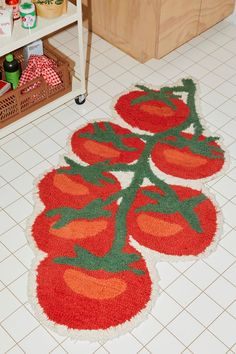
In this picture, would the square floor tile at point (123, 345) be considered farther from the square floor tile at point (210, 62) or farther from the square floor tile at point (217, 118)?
the square floor tile at point (210, 62)

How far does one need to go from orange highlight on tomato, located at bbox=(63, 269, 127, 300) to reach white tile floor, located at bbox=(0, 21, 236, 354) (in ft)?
0.50

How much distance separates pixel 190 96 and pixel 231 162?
1.49 ft

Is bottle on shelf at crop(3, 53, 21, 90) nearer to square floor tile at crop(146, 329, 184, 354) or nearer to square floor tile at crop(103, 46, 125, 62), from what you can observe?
square floor tile at crop(103, 46, 125, 62)

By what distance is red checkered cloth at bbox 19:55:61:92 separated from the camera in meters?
2.36

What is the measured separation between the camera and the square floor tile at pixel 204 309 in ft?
6.14

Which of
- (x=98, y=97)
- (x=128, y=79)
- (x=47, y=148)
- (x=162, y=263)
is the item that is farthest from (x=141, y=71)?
(x=162, y=263)

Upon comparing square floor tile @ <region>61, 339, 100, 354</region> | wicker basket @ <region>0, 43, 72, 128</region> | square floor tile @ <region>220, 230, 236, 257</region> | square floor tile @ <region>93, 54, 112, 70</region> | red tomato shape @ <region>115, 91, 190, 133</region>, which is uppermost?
wicker basket @ <region>0, 43, 72, 128</region>

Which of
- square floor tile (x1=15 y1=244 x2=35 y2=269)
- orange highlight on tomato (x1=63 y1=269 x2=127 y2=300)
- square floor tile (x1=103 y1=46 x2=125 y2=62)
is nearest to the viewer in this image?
orange highlight on tomato (x1=63 y1=269 x2=127 y2=300)

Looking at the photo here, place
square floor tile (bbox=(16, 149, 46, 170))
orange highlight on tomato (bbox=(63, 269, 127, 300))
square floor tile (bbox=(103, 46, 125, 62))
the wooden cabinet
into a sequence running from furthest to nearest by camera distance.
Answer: square floor tile (bbox=(103, 46, 125, 62)), the wooden cabinet, square floor tile (bbox=(16, 149, 46, 170)), orange highlight on tomato (bbox=(63, 269, 127, 300))

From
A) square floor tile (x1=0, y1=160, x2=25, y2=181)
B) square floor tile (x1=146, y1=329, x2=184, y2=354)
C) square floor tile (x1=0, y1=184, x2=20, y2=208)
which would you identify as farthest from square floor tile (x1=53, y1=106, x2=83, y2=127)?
square floor tile (x1=146, y1=329, x2=184, y2=354)

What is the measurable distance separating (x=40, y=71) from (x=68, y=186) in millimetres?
533

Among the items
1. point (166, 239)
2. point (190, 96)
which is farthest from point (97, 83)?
point (166, 239)

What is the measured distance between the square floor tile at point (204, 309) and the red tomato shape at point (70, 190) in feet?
1.87

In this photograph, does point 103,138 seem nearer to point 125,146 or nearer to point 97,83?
point 125,146
